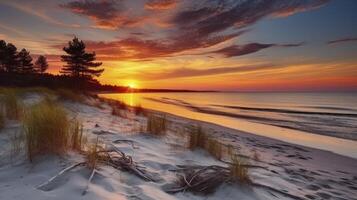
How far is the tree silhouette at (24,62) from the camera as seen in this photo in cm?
6016

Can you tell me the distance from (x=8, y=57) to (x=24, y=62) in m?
7.77

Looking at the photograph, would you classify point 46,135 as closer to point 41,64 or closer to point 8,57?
point 8,57

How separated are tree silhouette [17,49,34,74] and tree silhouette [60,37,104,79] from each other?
2269 centimetres

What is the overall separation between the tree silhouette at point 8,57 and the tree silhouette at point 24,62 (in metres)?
2.29

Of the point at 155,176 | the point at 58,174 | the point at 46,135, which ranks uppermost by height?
the point at 46,135

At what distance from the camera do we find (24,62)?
61.6m

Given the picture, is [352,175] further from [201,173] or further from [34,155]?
[34,155]

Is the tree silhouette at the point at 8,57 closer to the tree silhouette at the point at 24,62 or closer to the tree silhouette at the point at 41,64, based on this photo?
the tree silhouette at the point at 24,62

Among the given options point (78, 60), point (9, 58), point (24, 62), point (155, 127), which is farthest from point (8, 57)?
point (155, 127)

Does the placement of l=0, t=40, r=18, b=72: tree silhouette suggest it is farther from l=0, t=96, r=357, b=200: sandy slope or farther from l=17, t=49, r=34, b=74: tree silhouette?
l=0, t=96, r=357, b=200: sandy slope

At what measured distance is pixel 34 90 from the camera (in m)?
14.4

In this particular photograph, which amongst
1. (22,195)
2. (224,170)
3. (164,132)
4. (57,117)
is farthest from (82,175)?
(164,132)

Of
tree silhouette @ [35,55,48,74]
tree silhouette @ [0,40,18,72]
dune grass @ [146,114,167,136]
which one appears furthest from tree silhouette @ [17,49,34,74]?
dune grass @ [146,114,167,136]

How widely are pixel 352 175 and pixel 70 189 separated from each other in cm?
609
